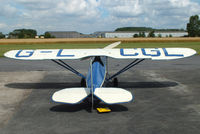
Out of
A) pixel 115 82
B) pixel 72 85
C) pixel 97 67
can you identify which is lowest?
pixel 72 85

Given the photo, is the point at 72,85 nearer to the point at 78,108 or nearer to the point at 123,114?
the point at 78,108

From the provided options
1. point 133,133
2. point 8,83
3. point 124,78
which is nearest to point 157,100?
point 133,133

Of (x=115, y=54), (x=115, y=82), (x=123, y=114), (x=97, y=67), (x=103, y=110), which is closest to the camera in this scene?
(x=123, y=114)

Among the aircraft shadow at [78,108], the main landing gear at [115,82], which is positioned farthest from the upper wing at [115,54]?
the aircraft shadow at [78,108]

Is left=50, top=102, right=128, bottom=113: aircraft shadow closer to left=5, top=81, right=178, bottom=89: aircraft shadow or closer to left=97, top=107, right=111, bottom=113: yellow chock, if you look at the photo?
left=97, top=107, right=111, bottom=113: yellow chock

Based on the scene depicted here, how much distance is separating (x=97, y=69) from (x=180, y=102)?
3.25 meters

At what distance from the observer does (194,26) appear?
12294cm

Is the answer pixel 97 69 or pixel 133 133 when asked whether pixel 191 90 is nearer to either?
pixel 97 69

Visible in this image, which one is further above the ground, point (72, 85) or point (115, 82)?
point (115, 82)

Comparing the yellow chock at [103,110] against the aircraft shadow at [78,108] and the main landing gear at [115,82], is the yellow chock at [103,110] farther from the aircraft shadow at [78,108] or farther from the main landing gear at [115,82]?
the main landing gear at [115,82]

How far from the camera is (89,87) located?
7777 mm

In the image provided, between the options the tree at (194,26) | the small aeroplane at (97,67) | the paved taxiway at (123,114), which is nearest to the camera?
the paved taxiway at (123,114)

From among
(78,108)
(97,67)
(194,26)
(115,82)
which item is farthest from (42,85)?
(194,26)

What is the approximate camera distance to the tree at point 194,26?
122m
